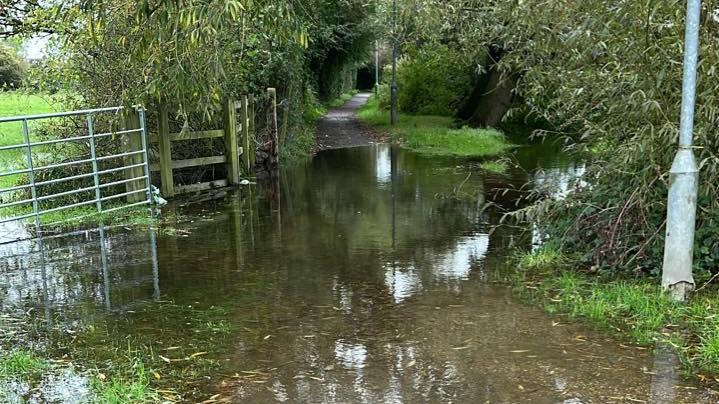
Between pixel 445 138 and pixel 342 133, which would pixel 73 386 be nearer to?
pixel 445 138

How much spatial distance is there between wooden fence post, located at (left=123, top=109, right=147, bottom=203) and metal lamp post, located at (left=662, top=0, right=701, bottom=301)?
7250mm

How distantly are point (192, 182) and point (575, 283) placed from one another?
7214 millimetres

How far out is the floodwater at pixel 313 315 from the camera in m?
4.07

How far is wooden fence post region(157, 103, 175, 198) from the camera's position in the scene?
9891 mm

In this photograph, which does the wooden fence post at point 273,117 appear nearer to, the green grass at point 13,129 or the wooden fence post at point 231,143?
the wooden fence post at point 231,143

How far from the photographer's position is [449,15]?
27.0 ft

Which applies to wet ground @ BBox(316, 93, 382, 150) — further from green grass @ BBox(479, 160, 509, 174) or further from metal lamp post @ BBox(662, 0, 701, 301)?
metal lamp post @ BBox(662, 0, 701, 301)

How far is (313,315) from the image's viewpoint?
533 cm

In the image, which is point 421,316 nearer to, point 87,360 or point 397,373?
point 397,373

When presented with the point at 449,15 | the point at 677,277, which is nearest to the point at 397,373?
the point at 677,277

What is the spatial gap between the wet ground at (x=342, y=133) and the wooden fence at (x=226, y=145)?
5413 mm

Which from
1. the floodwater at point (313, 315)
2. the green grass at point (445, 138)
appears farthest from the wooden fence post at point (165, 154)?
the green grass at point (445, 138)

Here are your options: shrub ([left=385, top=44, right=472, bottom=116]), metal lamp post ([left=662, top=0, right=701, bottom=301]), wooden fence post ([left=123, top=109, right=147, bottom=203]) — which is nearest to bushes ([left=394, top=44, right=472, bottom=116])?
shrub ([left=385, top=44, right=472, bottom=116])

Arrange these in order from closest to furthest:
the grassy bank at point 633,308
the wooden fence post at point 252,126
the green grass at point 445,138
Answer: the grassy bank at point 633,308 < the wooden fence post at point 252,126 < the green grass at point 445,138
